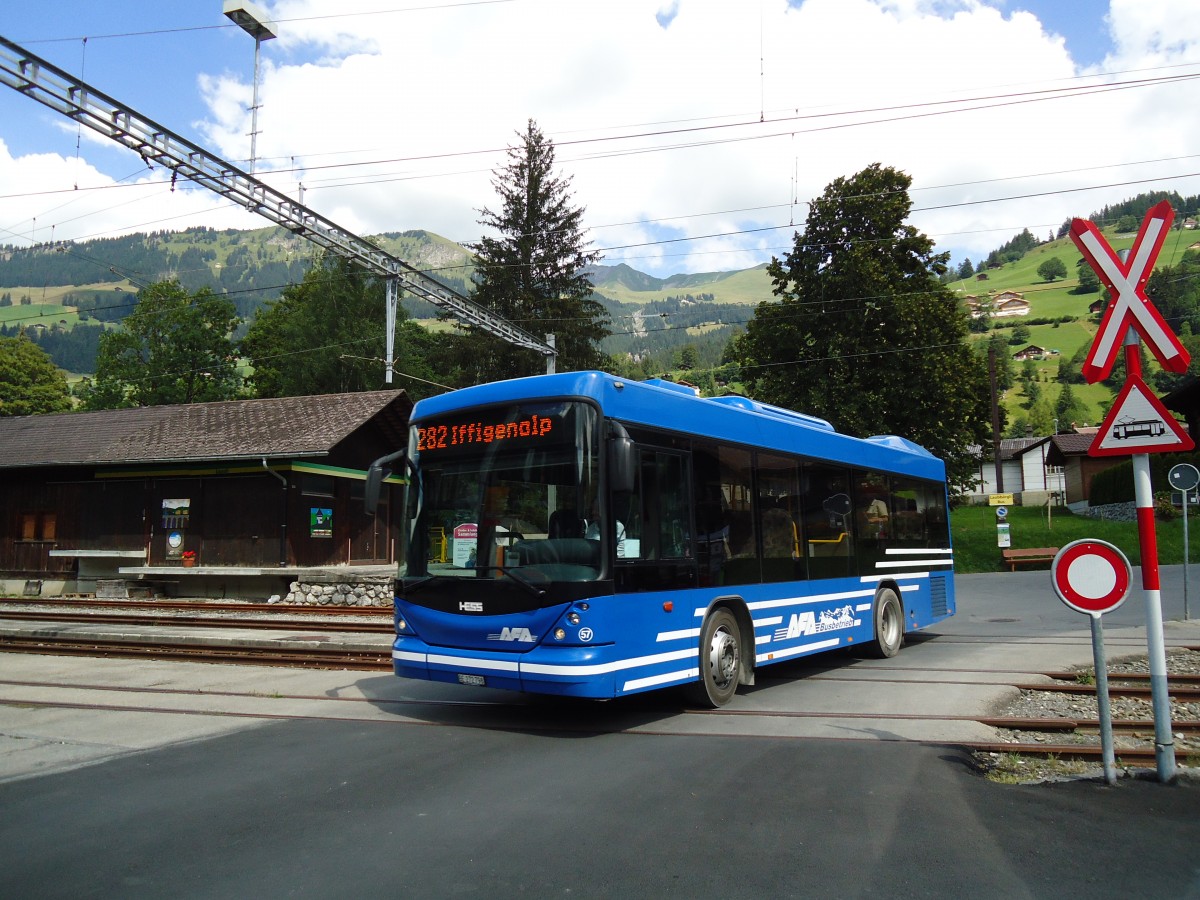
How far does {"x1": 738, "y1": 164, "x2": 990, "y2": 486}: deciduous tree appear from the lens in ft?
112

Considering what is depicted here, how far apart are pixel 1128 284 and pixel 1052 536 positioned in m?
34.8

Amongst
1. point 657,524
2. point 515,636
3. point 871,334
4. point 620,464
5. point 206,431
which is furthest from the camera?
point 871,334

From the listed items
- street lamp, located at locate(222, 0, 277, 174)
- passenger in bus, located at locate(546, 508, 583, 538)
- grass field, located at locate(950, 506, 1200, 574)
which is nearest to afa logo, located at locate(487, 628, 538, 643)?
passenger in bus, located at locate(546, 508, 583, 538)

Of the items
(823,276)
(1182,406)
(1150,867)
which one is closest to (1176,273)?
(1182,406)

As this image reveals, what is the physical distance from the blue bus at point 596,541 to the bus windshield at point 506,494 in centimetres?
1

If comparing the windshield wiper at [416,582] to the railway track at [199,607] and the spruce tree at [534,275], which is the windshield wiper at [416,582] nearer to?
the railway track at [199,607]

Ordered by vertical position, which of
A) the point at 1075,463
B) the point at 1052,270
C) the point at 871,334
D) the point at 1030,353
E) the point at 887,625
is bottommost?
the point at 887,625

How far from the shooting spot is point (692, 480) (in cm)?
838

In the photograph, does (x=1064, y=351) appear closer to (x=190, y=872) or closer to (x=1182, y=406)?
(x=1182, y=406)

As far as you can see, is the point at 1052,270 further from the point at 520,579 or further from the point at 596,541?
the point at 520,579

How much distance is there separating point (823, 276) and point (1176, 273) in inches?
3566

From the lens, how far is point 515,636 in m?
7.28

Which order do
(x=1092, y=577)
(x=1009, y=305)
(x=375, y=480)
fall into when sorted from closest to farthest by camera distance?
(x=1092, y=577), (x=375, y=480), (x=1009, y=305)

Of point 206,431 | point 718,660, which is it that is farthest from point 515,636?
point 206,431
